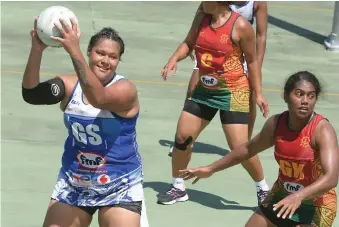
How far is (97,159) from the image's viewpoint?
18.6ft

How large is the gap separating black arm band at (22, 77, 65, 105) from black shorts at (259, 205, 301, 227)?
59.8 inches

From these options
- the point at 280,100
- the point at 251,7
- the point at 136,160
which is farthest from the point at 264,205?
the point at 280,100

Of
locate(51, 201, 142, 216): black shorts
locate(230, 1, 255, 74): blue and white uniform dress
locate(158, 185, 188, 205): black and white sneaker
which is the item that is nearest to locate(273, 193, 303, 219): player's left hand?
locate(51, 201, 142, 216): black shorts

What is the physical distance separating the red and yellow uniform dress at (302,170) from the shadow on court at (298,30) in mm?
9225

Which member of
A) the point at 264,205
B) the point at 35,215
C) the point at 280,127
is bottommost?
the point at 35,215

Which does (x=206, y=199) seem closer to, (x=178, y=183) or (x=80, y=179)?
(x=178, y=183)

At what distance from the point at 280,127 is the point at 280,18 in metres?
10.6

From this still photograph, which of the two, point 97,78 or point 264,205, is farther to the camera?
point 264,205

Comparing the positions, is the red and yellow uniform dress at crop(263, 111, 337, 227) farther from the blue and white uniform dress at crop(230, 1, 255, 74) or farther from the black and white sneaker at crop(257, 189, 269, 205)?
the blue and white uniform dress at crop(230, 1, 255, 74)

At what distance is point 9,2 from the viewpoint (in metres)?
16.2

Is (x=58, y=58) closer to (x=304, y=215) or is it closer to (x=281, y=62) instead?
(x=281, y=62)

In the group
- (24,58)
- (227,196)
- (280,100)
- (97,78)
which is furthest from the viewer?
(24,58)

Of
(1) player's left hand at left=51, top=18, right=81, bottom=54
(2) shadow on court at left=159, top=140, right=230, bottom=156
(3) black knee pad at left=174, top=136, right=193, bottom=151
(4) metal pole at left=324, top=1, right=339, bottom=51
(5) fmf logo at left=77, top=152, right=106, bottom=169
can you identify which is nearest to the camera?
(1) player's left hand at left=51, top=18, right=81, bottom=54

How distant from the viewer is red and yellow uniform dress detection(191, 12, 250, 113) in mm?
7633
